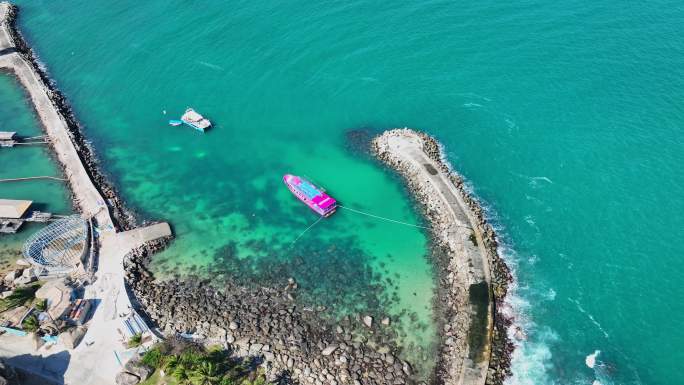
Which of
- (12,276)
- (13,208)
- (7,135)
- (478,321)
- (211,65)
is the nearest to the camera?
(478,321)

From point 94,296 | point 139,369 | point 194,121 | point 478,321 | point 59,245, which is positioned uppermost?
point 194,121

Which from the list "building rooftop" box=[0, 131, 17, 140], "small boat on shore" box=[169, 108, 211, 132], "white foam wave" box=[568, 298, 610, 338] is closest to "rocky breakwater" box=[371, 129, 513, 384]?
"white foam wave" box=[568, 298, 610, 338]

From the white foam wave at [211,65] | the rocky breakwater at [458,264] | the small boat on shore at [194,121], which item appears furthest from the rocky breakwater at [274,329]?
the white foam wave at [211,65]

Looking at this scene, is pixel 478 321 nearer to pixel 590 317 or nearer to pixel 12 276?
pixel 590 317

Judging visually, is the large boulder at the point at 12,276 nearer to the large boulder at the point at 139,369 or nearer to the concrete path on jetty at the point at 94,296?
the concrete path on jetty at the point at 94,296

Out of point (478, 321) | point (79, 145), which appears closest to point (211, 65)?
point (79, 145)

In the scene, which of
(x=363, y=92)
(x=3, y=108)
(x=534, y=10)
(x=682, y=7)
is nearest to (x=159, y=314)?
(x=363, y=92)
